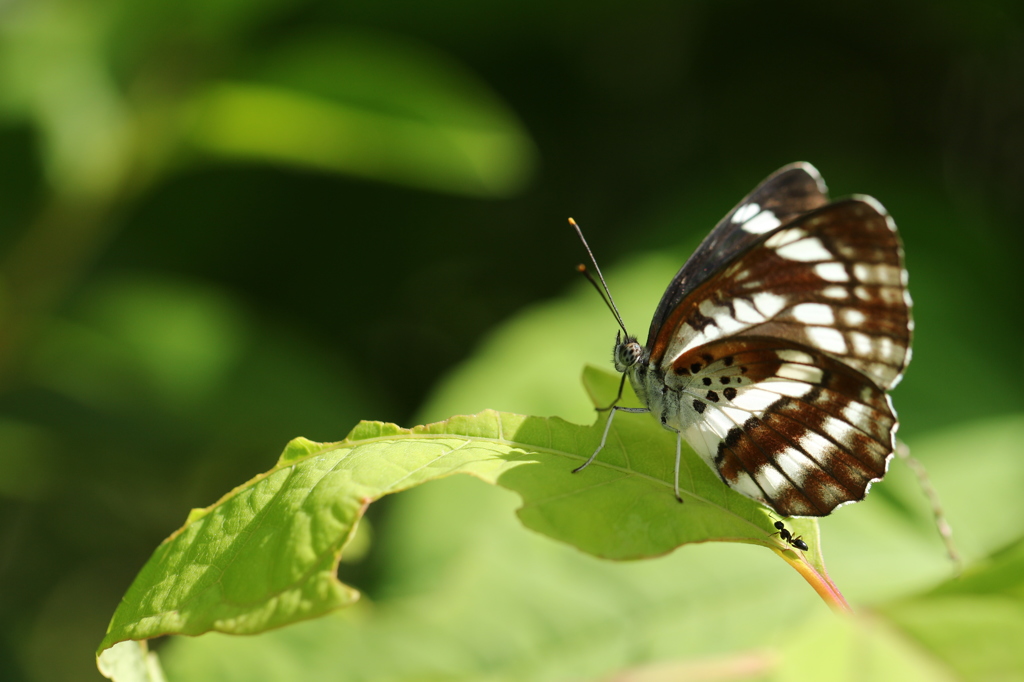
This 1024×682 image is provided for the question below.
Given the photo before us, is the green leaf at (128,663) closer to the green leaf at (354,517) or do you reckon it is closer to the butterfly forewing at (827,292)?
the green leaf at (354,517)

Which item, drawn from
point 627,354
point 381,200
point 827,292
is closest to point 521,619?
point 627,354

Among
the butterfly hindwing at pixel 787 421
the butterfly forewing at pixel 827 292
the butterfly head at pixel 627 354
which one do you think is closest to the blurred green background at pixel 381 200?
the butterfly head at pixel 627 354

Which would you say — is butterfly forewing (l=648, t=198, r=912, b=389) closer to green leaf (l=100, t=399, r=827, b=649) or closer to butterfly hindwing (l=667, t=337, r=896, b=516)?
butterfly hindwing (l=667, t=337, r=896, b=516)

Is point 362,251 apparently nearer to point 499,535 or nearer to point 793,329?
point 499,535

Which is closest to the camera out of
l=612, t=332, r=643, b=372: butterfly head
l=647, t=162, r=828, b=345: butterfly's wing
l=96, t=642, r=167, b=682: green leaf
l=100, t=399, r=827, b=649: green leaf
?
l=100, t=399, r=827, b=649: green leaf

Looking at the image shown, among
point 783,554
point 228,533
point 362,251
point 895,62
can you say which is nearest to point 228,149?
point 362,251

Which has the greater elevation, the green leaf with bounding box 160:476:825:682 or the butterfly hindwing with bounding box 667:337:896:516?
the butterfly hindwing with bounding box 667:337:896:516

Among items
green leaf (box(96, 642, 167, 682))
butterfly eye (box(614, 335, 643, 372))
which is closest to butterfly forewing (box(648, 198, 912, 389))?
butterfly eye (box(614, 335, 643, 372))
